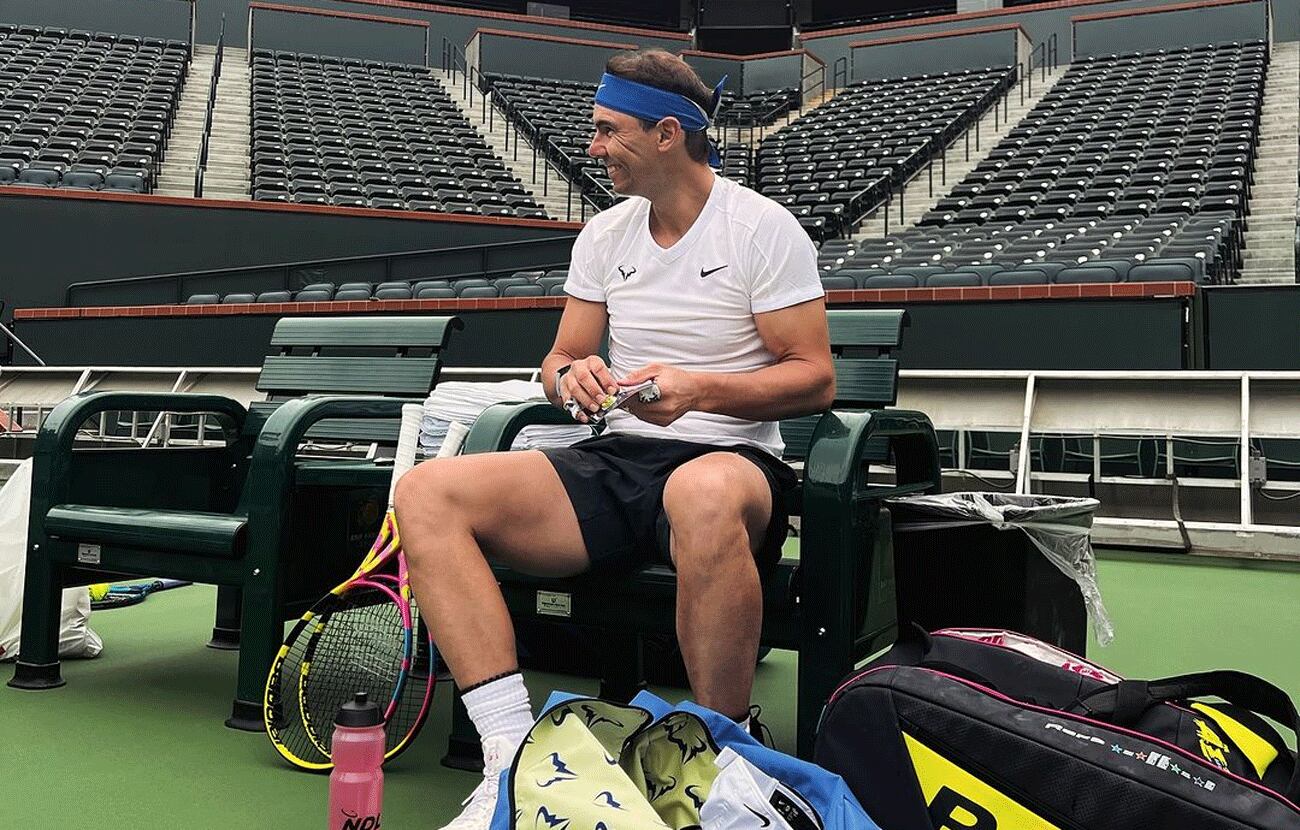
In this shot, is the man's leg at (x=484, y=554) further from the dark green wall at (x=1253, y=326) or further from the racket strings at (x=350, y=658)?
the dark green wall at (x=1253, y=326)

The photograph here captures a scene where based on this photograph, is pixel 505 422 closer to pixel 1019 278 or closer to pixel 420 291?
pixel 1019 278

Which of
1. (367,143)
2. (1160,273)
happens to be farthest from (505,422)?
(367,143)

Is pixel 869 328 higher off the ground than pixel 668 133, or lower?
lower

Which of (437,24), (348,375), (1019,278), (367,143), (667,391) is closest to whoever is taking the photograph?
(667,391)

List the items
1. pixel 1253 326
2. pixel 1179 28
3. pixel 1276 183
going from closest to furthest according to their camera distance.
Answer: pixel 1253 326
pixel 1276 183
pixel 1179 28

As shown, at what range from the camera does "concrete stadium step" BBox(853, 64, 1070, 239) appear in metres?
13.3

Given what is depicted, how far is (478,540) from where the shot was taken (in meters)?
1.77

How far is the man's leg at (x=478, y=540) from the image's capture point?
1.66m

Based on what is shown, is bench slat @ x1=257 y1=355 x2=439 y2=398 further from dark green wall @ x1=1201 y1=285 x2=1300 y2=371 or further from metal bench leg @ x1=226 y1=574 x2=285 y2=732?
dark green wall @ x1=1201 y1=285 x2=1300 y2=371

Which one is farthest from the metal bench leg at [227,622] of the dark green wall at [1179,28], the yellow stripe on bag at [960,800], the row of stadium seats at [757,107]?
the dark green wall at [1179,28]

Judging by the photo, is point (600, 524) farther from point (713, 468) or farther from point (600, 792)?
point (600, 792)

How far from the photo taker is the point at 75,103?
581 inches

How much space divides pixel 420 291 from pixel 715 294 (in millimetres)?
7119

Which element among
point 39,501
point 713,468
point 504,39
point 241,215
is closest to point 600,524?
point 713,468
